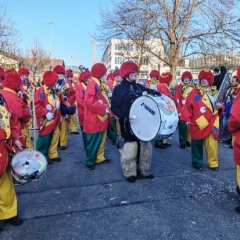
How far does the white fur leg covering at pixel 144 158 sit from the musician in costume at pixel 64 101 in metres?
2.50

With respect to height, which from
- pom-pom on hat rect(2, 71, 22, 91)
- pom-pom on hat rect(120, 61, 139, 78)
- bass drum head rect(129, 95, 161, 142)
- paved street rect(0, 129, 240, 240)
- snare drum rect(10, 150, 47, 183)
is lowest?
paved street rect(0, 129, 240, 240)

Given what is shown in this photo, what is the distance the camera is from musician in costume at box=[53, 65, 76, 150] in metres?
6.80

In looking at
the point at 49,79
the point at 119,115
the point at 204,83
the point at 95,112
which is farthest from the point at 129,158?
the point at 49,79

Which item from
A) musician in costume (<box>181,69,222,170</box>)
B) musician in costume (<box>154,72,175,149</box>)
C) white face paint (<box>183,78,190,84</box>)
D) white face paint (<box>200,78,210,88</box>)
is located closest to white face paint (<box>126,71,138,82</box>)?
musician in costume (<box>181,69,222,170</box>)

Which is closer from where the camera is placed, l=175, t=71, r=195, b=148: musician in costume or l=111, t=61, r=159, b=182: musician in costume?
l=111, t=61, r=159, b=182: musician in costume

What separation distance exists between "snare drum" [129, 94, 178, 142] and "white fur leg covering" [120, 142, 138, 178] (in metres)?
0.35

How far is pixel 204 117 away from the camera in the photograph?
5305mm

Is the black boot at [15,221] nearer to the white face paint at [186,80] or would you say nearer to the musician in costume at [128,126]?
the musician in costume at [128,126]

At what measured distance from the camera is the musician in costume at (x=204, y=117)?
5285mm

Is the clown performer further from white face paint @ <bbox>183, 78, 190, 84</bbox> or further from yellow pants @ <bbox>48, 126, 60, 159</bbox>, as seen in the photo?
yellow pants @ <bbox>48, 126, 60, 159</bbox>

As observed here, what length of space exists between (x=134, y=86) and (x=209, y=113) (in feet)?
4.73

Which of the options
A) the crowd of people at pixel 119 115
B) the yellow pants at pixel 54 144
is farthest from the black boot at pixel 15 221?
the yellow pants at pixel 54 144

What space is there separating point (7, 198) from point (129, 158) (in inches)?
81.7

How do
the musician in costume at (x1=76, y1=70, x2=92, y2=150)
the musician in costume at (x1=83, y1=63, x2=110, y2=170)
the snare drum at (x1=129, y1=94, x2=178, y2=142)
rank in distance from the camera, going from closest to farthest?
the snare drum at (x1=129, y1=94, x2=178, y2=142), the musician in costume at (x1=83, y1=63, x2=110, y2=170), the musician in costume at (x1=76, y1=70, x2=92, y2=150)
